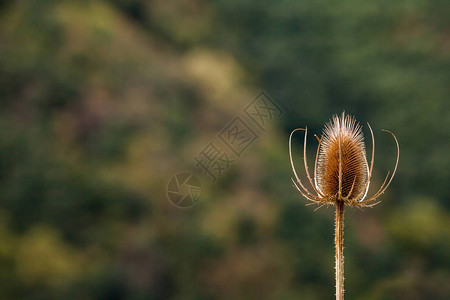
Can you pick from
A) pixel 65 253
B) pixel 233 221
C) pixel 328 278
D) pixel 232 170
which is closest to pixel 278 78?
pixel 232 170

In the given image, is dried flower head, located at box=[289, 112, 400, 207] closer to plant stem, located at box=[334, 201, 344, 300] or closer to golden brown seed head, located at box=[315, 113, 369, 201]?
golden brown seed head, located at box=[315, 113, 369, 201]

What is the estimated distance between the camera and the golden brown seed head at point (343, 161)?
9.49 ft

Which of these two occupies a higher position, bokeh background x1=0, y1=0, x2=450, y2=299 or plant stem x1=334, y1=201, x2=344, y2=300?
bokeh background x1=0, y1=0, x2=450, y2=299

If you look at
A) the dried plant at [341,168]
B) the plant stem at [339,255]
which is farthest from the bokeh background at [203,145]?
the plant stem at [339,255]

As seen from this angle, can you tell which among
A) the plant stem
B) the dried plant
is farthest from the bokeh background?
the plant stem

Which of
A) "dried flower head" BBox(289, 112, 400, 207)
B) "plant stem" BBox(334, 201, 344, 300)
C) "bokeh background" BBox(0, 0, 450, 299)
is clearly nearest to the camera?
"plant stem" BBox(334, 201, 344, 300)

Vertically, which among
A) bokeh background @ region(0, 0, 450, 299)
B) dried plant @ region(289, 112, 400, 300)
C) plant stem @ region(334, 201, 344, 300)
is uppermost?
bokeh background @ region(0, 0, 450, 299)

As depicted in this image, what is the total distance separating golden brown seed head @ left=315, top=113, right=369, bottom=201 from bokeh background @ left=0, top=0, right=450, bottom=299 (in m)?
26.8

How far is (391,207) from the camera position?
3984 centimetres

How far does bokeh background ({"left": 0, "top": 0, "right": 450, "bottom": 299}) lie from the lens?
115 ft

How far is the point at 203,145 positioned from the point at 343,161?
1454 inches

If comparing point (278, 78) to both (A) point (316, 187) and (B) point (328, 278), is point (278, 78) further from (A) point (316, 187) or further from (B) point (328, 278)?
(A) point (316, 187)

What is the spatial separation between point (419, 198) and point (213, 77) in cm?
1973

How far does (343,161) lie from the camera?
3.01 metres
